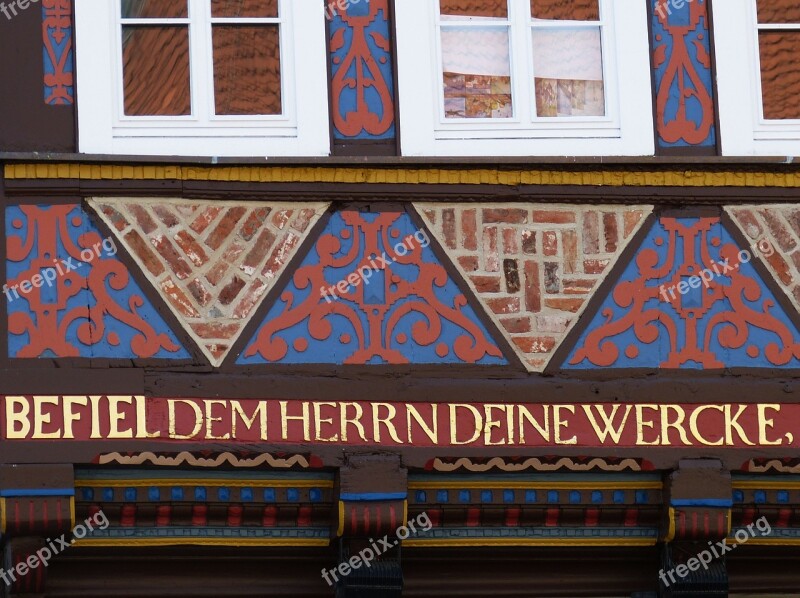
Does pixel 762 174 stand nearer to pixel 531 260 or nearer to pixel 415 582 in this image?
pixel 531 260

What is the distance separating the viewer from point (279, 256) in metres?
11.1

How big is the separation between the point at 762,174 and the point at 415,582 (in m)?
2.16

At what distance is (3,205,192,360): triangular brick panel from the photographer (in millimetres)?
10945

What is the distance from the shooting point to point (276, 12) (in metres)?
11.5

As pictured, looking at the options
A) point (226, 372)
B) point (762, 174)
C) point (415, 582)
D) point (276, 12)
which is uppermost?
point (276, 12)

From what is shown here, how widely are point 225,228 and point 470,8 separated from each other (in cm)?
142

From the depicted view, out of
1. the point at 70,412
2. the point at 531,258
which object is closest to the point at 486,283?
the point at 531,258

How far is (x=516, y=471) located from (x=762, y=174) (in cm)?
157

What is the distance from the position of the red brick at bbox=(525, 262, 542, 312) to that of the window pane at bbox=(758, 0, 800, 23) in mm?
1519

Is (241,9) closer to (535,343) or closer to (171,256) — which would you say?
(171,256)

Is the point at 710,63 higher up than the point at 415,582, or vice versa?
the point at 710,63

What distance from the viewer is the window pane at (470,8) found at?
38.1ft

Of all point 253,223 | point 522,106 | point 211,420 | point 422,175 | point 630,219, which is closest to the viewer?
point 211,420

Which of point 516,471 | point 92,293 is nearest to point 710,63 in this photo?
point 516,471
